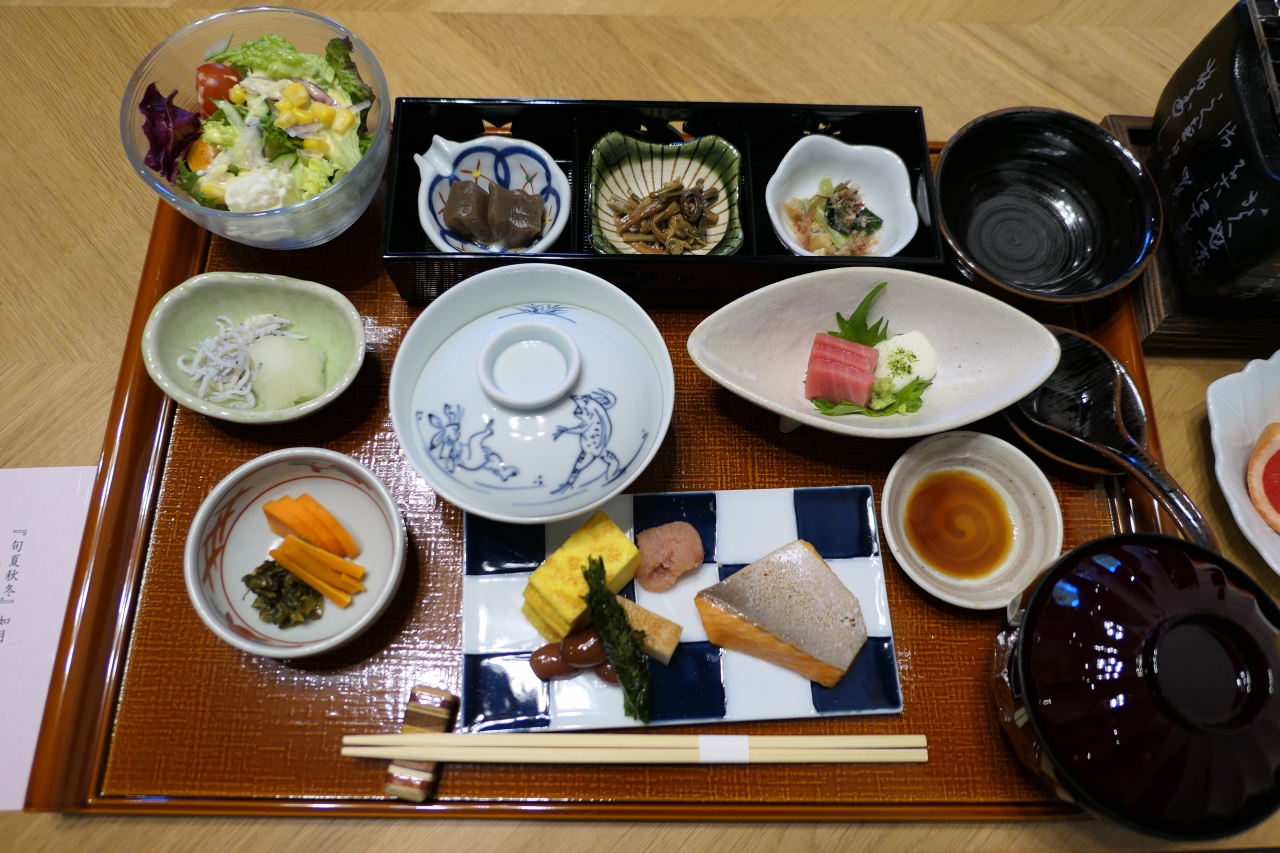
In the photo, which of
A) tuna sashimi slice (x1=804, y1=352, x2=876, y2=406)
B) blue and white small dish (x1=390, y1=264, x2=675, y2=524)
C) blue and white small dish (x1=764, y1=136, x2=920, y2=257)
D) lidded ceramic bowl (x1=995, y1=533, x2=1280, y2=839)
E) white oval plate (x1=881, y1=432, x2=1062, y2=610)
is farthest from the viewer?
blue and white small dish (x1=764, y1=136, x2=920, y2=257)

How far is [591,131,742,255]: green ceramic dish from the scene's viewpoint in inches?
72.7

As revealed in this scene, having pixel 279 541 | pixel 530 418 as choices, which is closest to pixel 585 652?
pixel 530 418

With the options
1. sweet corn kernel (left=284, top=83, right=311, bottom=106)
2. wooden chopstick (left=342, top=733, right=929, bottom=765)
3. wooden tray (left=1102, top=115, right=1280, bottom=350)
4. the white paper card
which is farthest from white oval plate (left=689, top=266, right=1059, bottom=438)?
the white paper card

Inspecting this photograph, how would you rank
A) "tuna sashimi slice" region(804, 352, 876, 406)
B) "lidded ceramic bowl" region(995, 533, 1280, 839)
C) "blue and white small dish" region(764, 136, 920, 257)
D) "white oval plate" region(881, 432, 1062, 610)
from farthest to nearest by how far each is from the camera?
1. "blue and white small dish" region(764, 136, 920, 257)
2. "tuna sashimi slice" region(804, 352, 876, 406)
3. "white oval plate" region(881, 432, 1062, 610)
4. "lidded ceramic bowl" region(995, 533, 1280, 839)

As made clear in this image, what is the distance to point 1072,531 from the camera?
1605 millimetres

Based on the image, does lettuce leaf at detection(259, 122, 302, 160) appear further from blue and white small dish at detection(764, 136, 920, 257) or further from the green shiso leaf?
the green shiso leaf

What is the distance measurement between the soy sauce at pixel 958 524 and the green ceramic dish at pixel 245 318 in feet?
4.30

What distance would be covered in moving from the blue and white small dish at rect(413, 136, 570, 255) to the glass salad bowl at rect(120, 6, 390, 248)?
0.12 m

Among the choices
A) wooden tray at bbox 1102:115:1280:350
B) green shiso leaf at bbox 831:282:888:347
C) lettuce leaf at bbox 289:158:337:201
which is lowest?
lettuce leaf at bbox 289:158:337:201

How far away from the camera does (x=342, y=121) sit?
170 cm

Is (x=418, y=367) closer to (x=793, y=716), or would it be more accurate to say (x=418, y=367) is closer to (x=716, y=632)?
(x=716, y=632)

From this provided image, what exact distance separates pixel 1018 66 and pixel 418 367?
207 cm

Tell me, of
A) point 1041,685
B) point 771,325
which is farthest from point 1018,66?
point 1041,685

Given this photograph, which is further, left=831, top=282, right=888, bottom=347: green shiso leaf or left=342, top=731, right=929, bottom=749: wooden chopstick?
left=831, top=282, right=888, bottom=347: green shiso leaf
